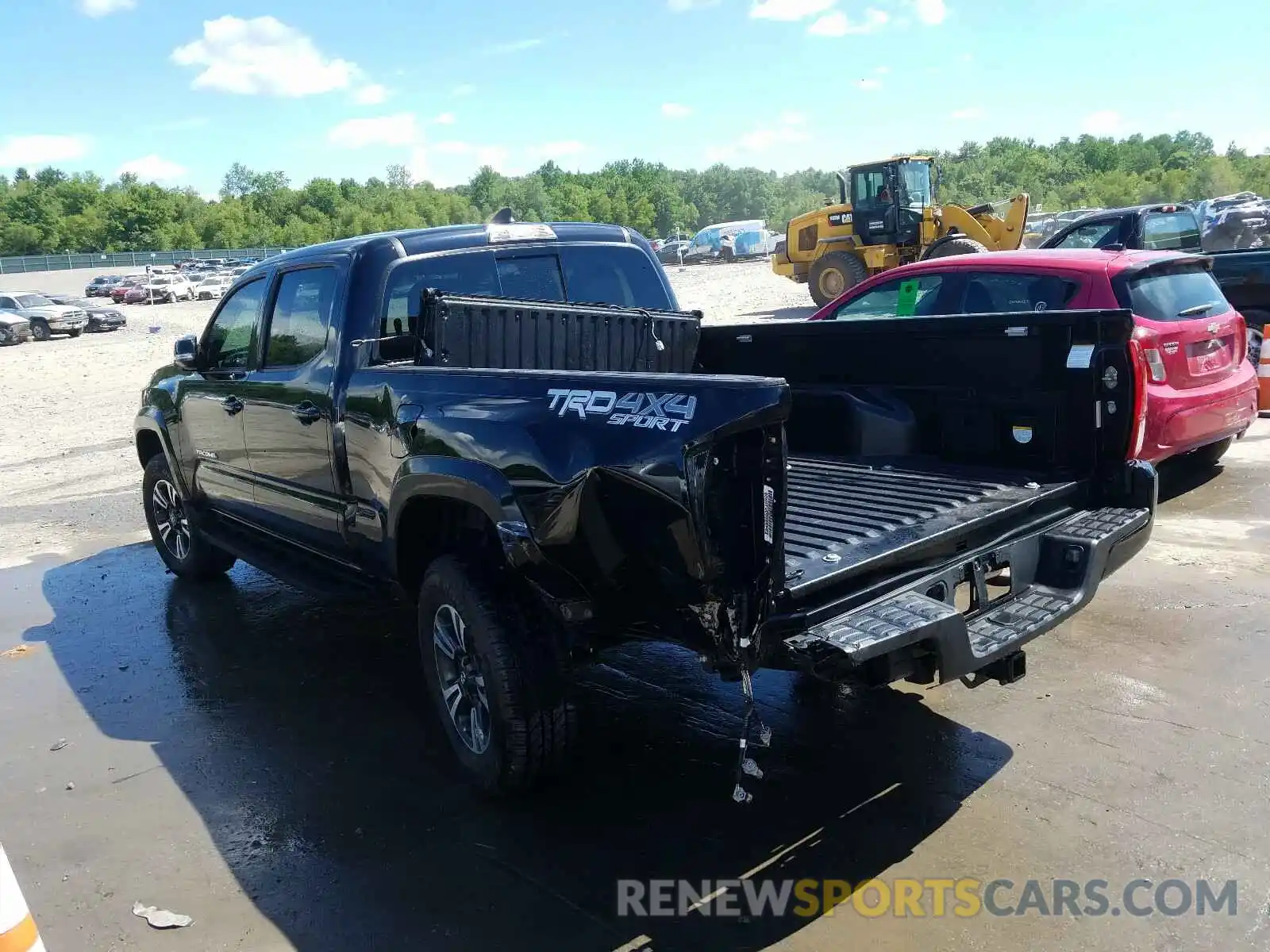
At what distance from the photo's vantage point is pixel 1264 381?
31.9 ft

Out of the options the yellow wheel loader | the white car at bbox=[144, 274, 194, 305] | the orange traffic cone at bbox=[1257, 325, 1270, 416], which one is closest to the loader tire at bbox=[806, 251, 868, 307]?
the yellow wheel loader

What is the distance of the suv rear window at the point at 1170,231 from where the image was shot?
1312 cm

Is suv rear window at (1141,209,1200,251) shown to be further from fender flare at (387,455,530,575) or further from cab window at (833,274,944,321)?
fender flare at (387,455,530,575)

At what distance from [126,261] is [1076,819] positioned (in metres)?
93.0

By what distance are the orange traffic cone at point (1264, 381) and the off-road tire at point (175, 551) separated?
905 centimetres

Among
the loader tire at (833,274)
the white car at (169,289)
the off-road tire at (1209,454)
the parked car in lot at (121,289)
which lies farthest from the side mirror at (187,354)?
the parked car in lot at (121,289)

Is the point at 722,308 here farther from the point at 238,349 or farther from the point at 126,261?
the point at 126,261

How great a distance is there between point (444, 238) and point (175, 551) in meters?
3.50

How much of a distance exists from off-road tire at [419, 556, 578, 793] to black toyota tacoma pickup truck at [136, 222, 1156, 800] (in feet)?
0.03

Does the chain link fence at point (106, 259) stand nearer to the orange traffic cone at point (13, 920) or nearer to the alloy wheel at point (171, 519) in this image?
the alloy wheel at point (171, 519)

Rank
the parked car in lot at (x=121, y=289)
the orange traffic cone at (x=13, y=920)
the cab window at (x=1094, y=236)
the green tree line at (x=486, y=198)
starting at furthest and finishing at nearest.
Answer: the green tree line at (x=486, y=198) → the parked car in lot at (x=121, y=289) → the cab window at (x=1094, y=236) → the orange traffic cone at (x=13, y=920)

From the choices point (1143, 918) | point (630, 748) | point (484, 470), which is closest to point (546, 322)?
point (484, 470)

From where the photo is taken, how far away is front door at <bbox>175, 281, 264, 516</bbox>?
18.3 feet

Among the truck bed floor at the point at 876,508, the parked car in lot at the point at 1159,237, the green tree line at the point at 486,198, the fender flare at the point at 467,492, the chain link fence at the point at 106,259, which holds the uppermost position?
the green tree line at the point at 486,198
